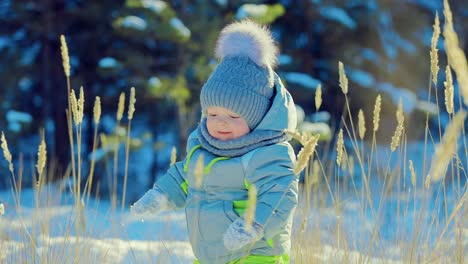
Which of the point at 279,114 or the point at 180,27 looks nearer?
the point at 279,114

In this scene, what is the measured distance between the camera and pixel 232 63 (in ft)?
6.86

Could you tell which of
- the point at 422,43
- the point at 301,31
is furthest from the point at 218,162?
the point at 422,43

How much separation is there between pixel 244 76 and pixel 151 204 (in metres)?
0.46

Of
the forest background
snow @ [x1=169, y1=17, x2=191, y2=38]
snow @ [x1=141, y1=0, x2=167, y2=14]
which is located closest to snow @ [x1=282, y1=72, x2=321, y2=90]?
the forest background

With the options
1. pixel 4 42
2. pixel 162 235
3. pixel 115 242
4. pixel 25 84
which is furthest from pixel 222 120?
pixel 25 84

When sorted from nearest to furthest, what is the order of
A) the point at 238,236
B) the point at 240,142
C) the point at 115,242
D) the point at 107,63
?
the point at 238,236 < the point at 240,142 < the point at 115,242 < the point at 107,63

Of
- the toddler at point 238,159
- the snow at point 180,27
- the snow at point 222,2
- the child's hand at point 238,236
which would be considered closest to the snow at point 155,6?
the snow at point 180,27

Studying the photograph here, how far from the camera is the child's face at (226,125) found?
6.55ft

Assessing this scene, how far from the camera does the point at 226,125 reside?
200cm

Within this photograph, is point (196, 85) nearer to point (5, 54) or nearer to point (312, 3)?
point (312, 3)

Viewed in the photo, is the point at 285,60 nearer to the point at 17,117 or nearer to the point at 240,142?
the point at 17,117

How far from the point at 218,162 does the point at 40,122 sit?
723 centimetres

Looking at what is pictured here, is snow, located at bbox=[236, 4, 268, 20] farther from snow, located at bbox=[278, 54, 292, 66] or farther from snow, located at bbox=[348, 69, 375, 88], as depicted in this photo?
snow, located at bbox=[348, 69, 375, 88]

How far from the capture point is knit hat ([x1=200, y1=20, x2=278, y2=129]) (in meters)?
2.00
